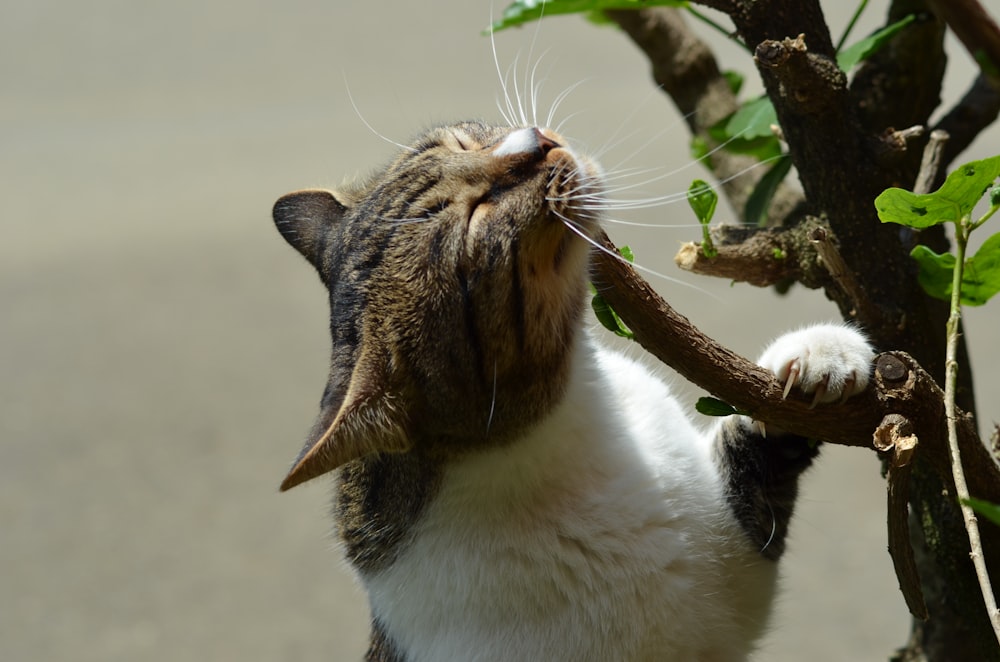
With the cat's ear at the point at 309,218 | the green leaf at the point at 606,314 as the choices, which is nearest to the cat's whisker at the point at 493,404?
the green leaf at the point at 606,314

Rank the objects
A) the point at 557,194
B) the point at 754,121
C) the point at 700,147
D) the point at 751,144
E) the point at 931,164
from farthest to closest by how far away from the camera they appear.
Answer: the point at 700,147
the point at 751,144
the point at 754,121
the point at 931,164
the point at 557,194

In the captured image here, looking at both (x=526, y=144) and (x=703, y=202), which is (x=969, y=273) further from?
(x=526, y=144)

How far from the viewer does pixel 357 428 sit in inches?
41.7

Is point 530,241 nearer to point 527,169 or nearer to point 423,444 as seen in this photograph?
point 527,169

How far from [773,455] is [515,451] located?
0.35 metres

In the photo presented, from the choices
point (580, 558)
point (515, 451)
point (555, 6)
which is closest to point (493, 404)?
point (515, 451)

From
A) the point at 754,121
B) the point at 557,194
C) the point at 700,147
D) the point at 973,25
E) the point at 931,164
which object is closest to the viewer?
the point at 973,25

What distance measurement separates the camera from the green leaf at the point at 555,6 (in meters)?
1.29

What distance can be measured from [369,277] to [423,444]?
8.7 inches

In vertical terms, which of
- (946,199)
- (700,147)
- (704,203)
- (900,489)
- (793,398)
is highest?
(700,147)

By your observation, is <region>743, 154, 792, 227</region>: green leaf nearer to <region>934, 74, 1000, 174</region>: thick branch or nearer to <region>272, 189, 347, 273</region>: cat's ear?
<region>934, 74, 1000, 174</region>: thick branch

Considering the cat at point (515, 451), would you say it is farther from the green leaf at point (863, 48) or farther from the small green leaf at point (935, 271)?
the green leaf at point (863, 48)

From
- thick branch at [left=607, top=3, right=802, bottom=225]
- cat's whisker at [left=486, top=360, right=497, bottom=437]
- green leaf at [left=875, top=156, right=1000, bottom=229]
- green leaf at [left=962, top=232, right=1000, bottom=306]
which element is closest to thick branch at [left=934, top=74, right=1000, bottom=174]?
thick branch at [left=607, top=3, right=802, bottom=225]

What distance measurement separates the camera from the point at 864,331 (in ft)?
3.95
